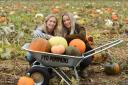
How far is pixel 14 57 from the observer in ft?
24.6

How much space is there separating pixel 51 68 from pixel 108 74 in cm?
109

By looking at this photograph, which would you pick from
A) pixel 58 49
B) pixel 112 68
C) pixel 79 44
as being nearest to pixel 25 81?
pixel 58 49

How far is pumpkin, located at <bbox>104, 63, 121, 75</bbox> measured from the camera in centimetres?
664

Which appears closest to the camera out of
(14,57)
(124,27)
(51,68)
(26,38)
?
(51,68)

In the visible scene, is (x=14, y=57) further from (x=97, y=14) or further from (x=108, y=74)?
(x=97, y=14)

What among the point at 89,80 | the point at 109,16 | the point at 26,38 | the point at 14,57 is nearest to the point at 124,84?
the point at 89,80

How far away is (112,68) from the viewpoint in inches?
261

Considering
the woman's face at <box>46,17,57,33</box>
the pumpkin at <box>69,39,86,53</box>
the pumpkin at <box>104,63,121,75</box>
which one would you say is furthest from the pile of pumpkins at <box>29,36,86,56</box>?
the pumpkin at <box>104,63,121,75</box>

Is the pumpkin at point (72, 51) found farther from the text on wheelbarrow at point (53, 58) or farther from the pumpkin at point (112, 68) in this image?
→ the pumpkin at point (112, 68)

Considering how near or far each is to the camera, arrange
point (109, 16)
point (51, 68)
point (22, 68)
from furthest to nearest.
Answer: point (109, 16) → point (22, 68) → point (51, 68)

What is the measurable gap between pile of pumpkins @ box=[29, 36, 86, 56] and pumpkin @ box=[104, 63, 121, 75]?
0.79m

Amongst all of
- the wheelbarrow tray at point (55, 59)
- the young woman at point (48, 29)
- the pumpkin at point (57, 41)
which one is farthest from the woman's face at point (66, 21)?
the wheelbarrow tray at point (55, 59)

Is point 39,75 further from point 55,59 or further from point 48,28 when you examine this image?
point 48,28

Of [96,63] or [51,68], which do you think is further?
[96,63]
